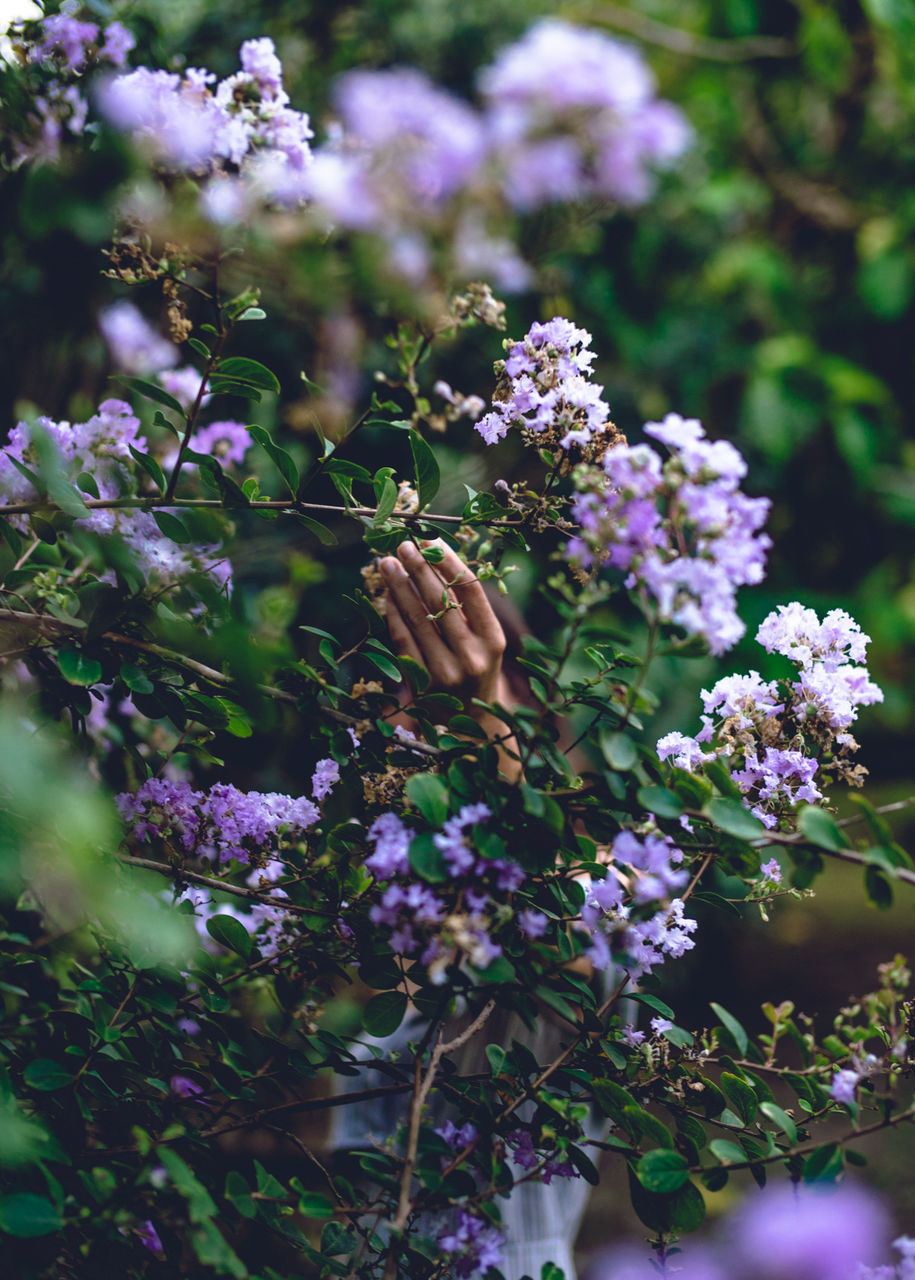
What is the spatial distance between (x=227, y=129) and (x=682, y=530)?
494 millimetres

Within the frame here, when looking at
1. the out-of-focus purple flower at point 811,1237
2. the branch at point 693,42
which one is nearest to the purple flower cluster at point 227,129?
the out-of-focus purple flower at point 811,1237

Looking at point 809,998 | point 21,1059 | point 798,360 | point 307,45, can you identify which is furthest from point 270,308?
point 809,998

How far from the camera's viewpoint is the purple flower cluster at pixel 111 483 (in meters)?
0.66

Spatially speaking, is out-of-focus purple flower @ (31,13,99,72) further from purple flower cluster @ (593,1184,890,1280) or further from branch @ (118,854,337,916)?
purple flower cluster @ (593,1184,890,1280)

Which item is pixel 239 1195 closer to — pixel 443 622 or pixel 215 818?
pixel 215 818

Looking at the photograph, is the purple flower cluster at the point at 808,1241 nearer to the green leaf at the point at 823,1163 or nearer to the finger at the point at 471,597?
the green leaf at the point at 823,1163

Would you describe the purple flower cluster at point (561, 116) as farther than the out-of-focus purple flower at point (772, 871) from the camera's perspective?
Yes

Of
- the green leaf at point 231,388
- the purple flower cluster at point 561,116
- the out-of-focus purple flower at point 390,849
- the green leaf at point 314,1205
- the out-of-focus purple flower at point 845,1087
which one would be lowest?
the green leaf at point 314,1205

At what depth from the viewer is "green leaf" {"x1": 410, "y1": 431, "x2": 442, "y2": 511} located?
23.7 inches

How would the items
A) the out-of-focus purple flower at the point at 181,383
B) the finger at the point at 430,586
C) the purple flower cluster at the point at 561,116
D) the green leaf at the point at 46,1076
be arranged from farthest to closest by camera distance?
the purple flower cluster at the point at 561,116, the out-of-focus purple flower at the point at 181,383, the finger at the point at 430,586, the green leaf at the point at 46,1076

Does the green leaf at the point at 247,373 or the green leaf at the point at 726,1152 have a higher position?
the green leaf at the point at 247,373

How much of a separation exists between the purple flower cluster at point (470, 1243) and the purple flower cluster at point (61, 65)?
78 centimetres

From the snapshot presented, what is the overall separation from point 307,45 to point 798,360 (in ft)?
7.31

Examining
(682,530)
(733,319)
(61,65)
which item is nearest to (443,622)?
(682,530)
